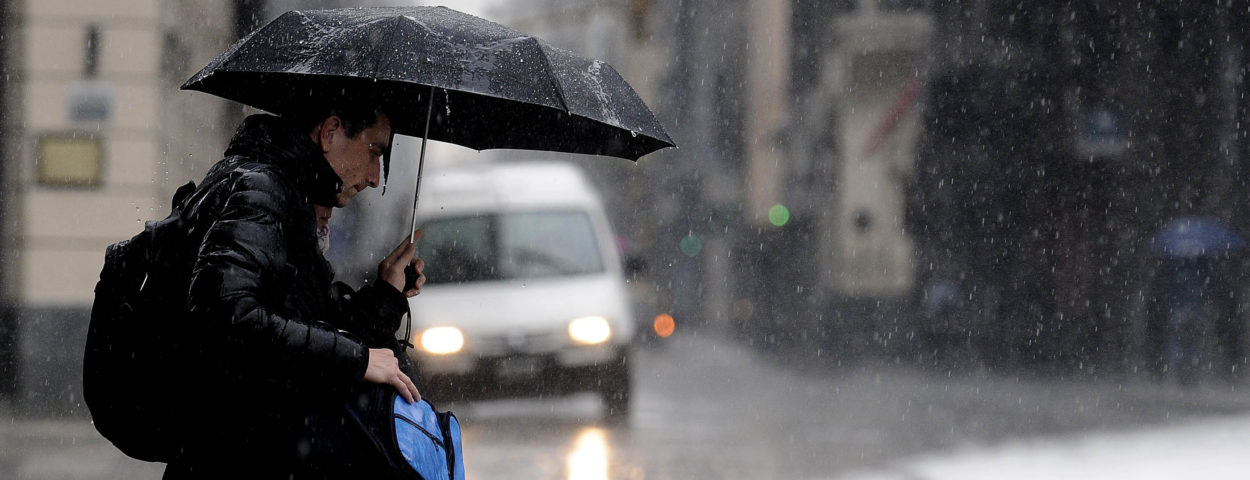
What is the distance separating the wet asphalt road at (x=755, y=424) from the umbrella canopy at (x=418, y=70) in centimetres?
436

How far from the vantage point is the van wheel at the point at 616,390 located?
35.3 feet

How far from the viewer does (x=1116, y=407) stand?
13.1 m

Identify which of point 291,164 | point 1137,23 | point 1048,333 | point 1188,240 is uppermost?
point 1137,23

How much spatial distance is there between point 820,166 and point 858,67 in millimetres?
3345

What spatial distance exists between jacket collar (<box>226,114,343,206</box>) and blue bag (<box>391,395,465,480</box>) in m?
0.43

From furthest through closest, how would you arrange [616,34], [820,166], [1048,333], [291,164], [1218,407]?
[616,34] → [820,166] → [1048,333] → [1218,407] → [291,164]

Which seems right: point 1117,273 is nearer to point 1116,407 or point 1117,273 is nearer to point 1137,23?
point 1137,23

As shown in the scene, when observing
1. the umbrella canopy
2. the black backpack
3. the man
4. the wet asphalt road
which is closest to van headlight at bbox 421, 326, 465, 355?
the wet asphalt road

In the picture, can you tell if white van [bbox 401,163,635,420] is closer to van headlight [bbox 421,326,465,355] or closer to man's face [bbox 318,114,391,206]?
van headlight [bbox 421,326,465,355]


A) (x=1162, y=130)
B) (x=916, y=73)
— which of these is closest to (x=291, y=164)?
(x=1162, y=130)

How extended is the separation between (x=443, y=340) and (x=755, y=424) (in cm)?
254

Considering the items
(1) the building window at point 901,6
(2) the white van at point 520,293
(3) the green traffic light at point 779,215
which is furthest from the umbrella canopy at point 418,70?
(3) the green traffic light at point 779,215

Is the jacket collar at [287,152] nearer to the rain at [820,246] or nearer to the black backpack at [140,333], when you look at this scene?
the black backpack at [140,333]

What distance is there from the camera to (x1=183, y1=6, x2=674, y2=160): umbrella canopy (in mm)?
2955
